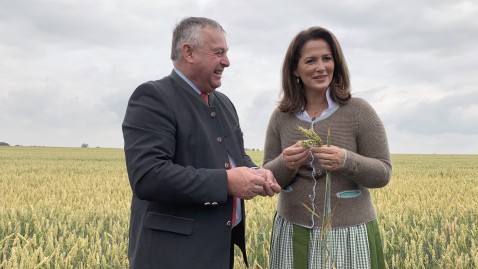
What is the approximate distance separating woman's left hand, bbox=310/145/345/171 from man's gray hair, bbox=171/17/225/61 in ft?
2.46

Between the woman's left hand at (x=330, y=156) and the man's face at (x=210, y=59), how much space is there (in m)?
0.58

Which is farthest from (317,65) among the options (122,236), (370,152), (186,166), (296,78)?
(122,236)

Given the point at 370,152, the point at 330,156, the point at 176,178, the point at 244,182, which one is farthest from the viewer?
the point at 370,152

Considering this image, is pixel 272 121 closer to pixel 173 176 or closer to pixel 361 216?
pixel 361 216

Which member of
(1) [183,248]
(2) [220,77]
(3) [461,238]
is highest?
(2) [220,77]

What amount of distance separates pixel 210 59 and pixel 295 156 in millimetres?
612

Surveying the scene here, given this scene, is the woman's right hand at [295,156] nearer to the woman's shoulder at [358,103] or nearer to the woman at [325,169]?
the woman at [325,169]

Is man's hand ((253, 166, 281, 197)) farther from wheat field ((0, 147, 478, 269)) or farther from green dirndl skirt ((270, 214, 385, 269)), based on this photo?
wheat field ((0, 147, 478, 269))

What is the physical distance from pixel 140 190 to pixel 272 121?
1007 mm

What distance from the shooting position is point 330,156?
217 centimetres

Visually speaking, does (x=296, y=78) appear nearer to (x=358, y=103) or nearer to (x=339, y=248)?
(x=358, y=103)

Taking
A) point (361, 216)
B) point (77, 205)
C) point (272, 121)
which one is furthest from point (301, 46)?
point (77, 205)

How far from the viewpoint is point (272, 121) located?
107 inches

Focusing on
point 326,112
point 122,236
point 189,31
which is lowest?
point 122,236
